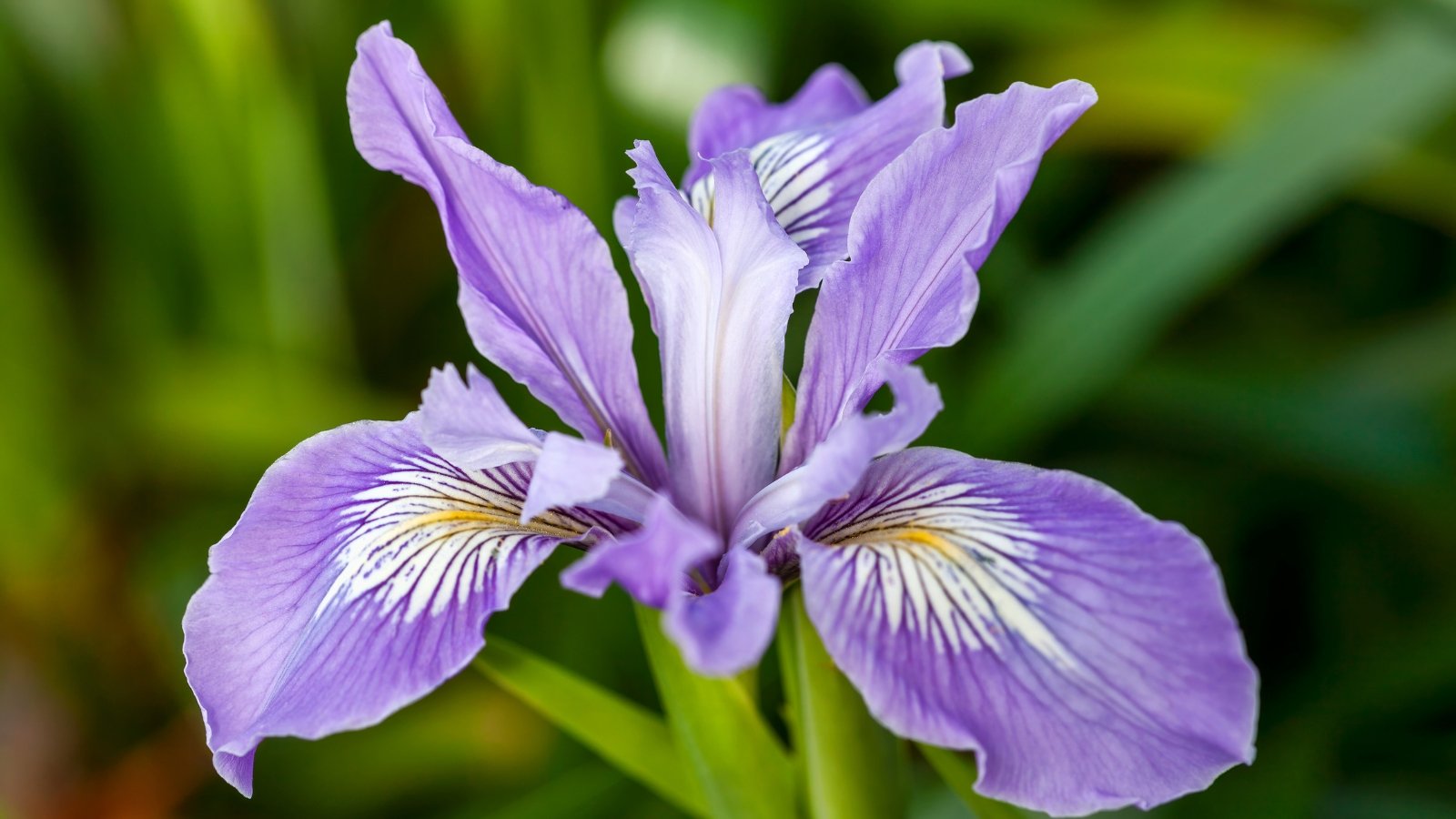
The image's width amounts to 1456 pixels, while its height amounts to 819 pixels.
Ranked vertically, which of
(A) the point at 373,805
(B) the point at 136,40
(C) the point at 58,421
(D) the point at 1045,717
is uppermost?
(B) the point at 136,40

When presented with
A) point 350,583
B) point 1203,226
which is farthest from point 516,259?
point 1203,226

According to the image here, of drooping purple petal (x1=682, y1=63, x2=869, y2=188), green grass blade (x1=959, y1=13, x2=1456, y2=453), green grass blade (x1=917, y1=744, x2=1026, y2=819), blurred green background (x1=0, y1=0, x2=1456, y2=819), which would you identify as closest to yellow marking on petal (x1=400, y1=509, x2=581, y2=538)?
green grass blade (x1=917, y1=744, x2=1026, y2=819)

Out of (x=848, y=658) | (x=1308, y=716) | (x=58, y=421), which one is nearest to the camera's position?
(x=848, y=658)

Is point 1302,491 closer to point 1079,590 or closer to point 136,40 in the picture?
point 1079,590

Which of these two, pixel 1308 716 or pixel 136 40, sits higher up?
pixel 136 40

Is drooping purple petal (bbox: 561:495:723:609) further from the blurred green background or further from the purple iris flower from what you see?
the blurred green background

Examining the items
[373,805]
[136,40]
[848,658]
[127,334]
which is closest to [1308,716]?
[848,658]
